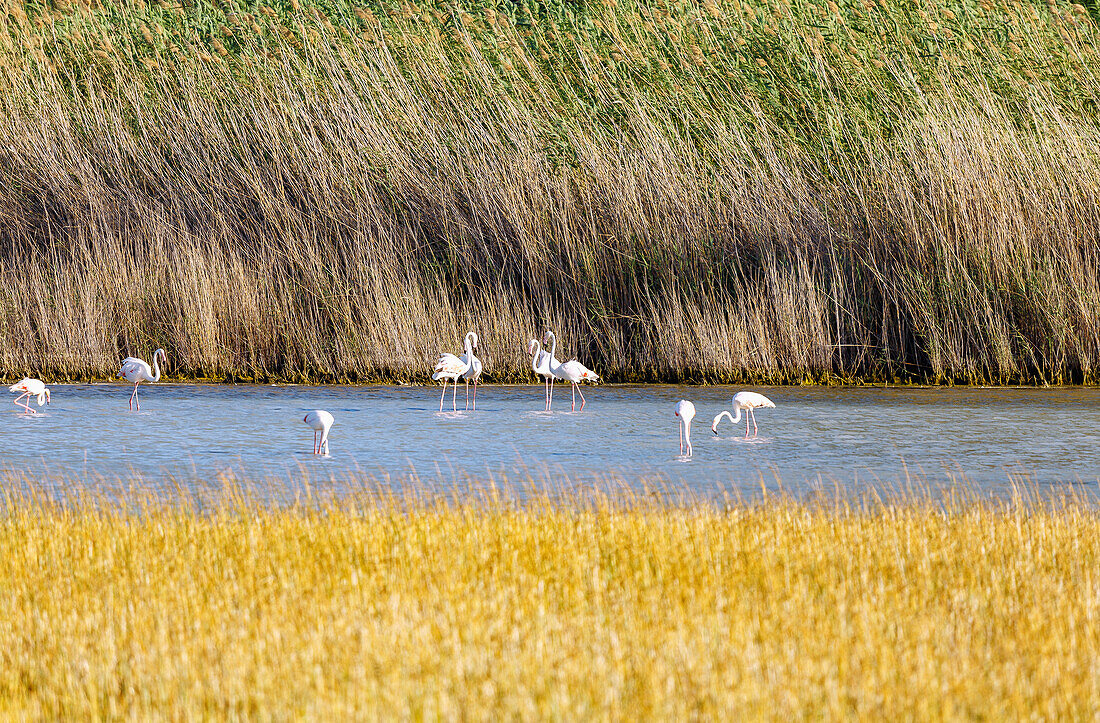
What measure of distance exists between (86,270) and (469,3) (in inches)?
277

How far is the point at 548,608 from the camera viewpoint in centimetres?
357

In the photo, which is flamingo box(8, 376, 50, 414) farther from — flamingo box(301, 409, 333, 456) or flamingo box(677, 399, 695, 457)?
flamingo box(677, 399, 695, 457)

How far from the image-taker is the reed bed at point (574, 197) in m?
9.05

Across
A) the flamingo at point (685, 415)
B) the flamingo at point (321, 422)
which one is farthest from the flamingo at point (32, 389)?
the flamingo at point (685, 415)

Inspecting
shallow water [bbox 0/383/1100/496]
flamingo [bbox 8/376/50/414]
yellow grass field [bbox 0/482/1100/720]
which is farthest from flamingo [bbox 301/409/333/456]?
flamingo [bbox 8/376/50/414]

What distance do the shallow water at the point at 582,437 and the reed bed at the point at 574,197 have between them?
2.64 ft

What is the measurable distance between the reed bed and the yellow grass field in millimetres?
4387

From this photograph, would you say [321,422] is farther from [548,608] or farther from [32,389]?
[548,608]

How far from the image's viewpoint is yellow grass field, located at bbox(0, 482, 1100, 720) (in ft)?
9.48

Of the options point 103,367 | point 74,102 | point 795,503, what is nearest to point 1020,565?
point 795,503

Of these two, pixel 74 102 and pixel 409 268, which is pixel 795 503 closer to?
pixel 409 268

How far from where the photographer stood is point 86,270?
33.7 ft

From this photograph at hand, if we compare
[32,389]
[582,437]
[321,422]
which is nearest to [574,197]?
[582,437]

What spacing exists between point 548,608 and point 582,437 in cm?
310
